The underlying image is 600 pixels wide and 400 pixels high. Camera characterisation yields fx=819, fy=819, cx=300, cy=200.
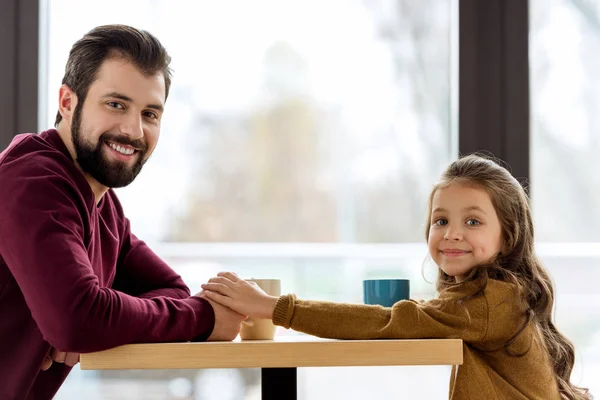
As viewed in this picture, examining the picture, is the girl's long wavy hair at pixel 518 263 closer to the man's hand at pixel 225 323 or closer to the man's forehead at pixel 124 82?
the man's hand at pixel 225 323

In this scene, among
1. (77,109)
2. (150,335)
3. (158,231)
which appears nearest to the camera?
(150,335)

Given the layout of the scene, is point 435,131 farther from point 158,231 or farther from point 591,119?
point 158,231

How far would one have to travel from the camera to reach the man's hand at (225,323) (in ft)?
5.02

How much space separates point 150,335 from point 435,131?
1348 millimetres

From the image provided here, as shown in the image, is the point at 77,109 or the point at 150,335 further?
the point at 77,109

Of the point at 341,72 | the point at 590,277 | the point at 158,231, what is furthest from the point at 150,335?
the point at 590,277

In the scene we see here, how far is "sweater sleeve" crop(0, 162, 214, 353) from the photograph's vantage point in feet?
4.51

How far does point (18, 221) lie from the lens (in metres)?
1.44

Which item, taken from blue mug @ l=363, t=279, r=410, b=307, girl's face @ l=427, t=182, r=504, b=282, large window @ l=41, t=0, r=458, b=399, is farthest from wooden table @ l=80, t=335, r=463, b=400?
large window @ l=41, t=0, r=458, b=399

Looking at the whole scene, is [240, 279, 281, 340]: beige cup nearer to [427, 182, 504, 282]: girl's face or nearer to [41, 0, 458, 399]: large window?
[427, 182, 504, 282]: girl's face

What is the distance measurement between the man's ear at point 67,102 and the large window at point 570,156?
1.43 m

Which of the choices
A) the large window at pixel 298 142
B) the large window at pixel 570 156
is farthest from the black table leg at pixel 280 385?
the large window at pixel 570 156

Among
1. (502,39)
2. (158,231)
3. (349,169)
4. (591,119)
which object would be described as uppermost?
Result: (502,39)

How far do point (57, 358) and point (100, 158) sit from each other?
406 mm
